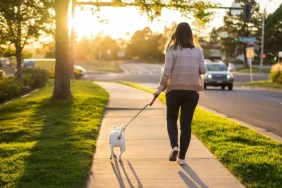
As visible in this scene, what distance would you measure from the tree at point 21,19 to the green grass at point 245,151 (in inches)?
242

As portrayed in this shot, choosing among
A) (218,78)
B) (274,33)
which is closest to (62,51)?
(218,78)

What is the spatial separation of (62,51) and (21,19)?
1.49 metres

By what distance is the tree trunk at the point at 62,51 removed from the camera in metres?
15.7

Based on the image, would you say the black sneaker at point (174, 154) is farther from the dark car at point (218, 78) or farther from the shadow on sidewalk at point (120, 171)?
the dark car at point (218, 78)

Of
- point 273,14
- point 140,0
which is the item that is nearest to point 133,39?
point 273,14

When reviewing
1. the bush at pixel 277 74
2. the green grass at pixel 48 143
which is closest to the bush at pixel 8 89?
the green grass at pixel 48 143

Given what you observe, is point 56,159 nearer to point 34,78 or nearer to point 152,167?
point 152,167

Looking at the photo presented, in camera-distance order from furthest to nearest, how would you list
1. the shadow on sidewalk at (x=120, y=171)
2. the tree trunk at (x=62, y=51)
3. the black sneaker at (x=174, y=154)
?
the tree trunk at (x=62, y=51), the black sneaker at (x=174, y=154), the shadow on sidewalk at (x=120, y=171)

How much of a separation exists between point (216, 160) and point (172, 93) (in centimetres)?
116

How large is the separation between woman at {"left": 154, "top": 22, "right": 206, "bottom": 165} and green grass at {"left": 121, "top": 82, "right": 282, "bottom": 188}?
30.1 inches

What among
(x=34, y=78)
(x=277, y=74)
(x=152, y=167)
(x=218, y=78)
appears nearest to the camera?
(x=152, y=167)

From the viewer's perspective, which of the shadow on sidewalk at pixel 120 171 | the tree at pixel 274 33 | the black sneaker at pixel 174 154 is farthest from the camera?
the tree at pixel 274 33

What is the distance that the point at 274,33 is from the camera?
95.2 meters

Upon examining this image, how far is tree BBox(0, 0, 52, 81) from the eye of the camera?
14816mm
